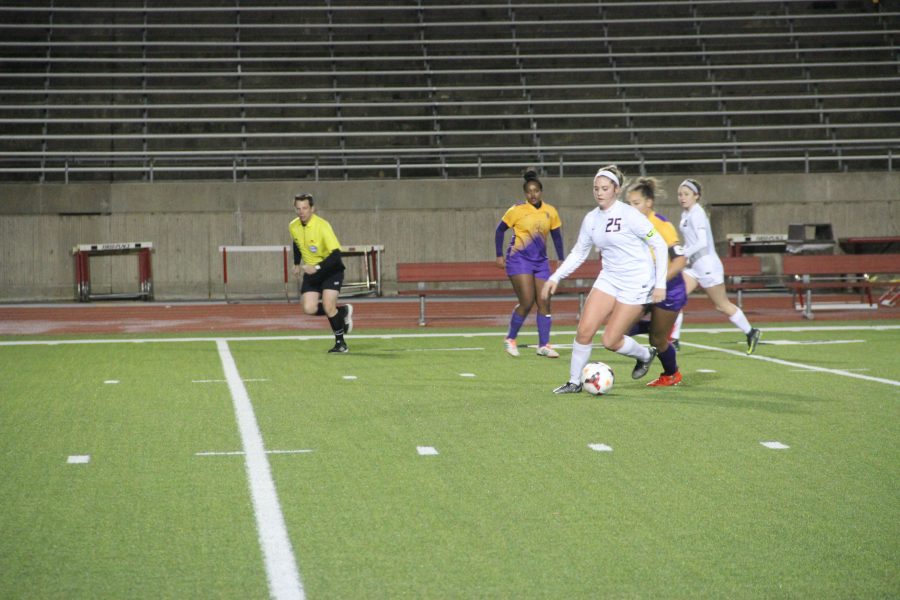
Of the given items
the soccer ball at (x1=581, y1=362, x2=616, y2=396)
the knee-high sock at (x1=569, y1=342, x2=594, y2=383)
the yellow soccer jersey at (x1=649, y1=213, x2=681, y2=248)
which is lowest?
the soccer ball at (x1=581, y1=362, x2=616, y2=396)

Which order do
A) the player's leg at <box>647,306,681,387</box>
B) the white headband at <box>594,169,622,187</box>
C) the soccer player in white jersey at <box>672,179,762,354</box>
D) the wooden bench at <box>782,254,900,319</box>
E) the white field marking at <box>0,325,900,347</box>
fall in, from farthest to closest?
the wooden bench at <box>782,254,900,319</box> < the white field marking at <box>0,325,900,347</box> < the soccer player in white jersey at <box>672,179,762,354</box> < the player's leg at <box>647,306,681,387</box> < the white headband at <box>594,169,622,187</box>

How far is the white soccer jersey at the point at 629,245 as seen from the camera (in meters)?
9.02

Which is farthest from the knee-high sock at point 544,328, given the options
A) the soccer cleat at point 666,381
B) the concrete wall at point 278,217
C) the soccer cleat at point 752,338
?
the concrete wall at point 278,217

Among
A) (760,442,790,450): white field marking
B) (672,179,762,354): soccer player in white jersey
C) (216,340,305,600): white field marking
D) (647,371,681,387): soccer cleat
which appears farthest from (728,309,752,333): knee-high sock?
(216,340,305,600): white field marking

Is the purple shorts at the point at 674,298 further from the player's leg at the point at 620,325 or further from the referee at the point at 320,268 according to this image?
the referee at the point at 320,268

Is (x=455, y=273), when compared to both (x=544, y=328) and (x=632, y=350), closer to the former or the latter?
(x=544, y=328)

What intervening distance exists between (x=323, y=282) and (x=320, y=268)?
193mm

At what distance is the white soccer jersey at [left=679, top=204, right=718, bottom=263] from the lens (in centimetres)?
1245

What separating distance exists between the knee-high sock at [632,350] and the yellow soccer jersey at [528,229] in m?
3.04

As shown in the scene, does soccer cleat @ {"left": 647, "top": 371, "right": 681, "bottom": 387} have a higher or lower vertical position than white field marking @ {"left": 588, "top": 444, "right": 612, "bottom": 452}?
higher

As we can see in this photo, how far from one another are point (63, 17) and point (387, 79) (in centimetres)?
826

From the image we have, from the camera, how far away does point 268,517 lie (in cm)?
523

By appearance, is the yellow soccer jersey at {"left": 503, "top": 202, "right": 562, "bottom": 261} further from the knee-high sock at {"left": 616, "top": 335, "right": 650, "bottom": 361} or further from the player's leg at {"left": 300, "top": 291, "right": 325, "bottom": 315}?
the knee-high sock at {"left": 616, "top": 335, "right": 650, "bottom": 361}

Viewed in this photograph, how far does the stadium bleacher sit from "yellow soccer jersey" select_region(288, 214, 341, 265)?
38.9 ft
